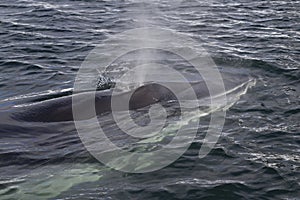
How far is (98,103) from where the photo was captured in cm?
1123

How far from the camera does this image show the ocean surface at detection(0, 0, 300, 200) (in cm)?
877

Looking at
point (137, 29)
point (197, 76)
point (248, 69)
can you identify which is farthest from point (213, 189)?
point (137, 29)

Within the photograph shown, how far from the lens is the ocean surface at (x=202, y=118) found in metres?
8.77

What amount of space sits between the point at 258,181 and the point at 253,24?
41.9 feet

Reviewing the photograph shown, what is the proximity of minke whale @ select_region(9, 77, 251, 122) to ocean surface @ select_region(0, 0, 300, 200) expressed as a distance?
0.73 ft

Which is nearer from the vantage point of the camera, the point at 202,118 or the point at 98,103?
the point at 98,103

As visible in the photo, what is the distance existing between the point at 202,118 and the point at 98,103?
219 centimetres

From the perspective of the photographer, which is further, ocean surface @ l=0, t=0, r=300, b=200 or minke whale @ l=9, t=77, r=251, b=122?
minke whale @ l=9, t=77, r=251, b=122

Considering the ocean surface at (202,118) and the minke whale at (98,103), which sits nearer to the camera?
the ocean surface at (202,118)

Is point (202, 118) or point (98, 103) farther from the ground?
point (98, 103)

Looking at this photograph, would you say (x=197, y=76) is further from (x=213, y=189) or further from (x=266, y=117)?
(x=213, y=189)

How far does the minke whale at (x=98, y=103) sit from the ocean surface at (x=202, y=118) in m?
0.22

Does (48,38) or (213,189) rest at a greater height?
(48,38)

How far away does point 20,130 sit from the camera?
1012 cm
